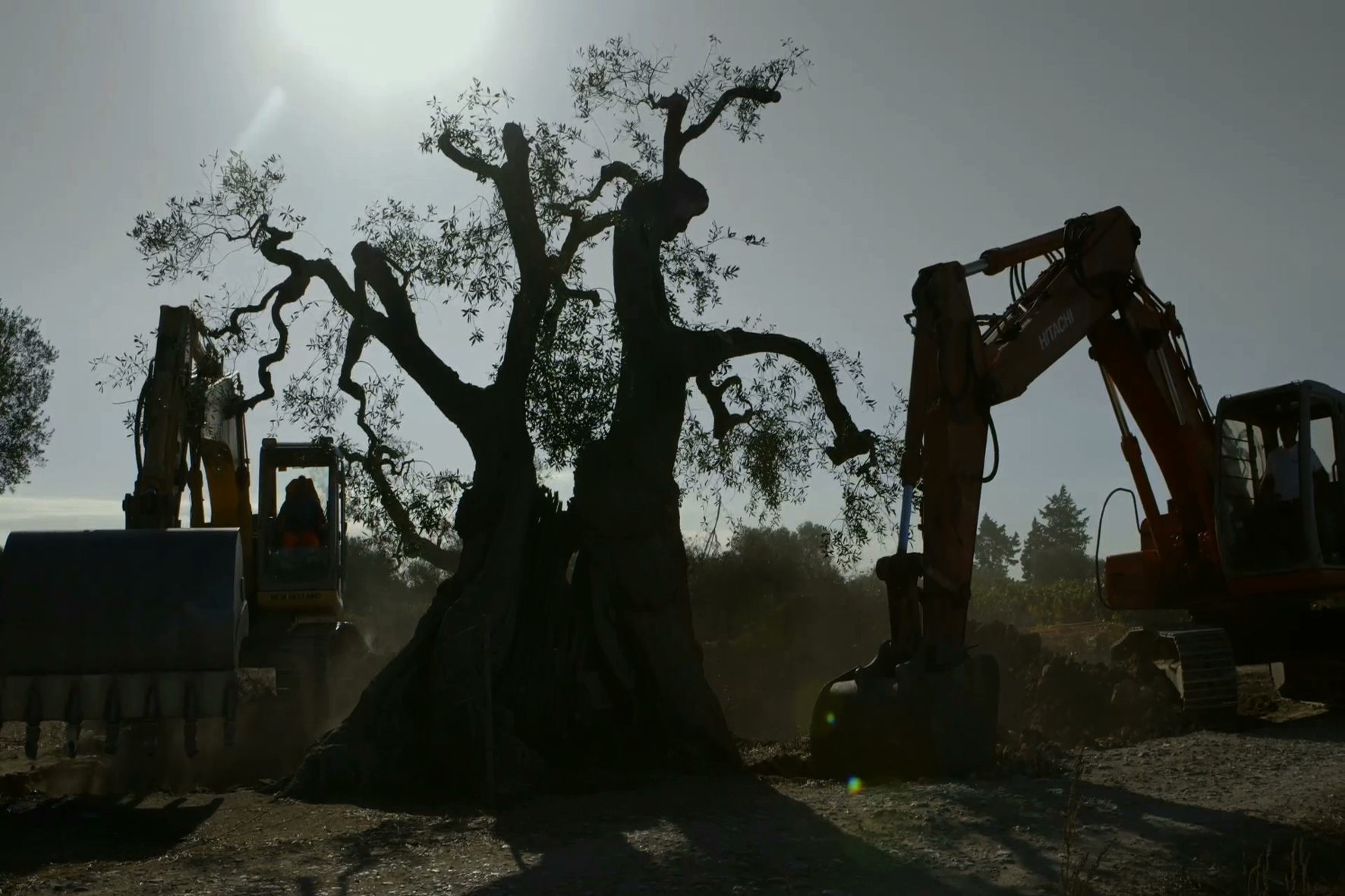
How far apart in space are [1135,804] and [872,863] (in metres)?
2.78

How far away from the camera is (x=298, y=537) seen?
56.5 feet

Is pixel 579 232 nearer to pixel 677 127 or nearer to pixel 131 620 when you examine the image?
pixel 677 127

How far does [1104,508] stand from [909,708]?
5616mm

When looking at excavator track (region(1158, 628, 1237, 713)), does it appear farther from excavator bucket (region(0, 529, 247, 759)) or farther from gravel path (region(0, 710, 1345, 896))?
excavator bucket (region(0, 529, 247, 759))

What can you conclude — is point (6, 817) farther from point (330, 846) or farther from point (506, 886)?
point (506, 886)

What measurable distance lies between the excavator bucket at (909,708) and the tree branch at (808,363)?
242 cm

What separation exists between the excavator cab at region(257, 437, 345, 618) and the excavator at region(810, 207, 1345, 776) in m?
7.69

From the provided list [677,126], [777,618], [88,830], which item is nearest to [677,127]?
[677,126]

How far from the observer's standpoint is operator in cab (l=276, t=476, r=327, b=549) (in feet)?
56.3

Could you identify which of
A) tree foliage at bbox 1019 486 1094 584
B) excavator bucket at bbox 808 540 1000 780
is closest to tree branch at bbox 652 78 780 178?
excavator bucket at bbox 808 540 1000 780

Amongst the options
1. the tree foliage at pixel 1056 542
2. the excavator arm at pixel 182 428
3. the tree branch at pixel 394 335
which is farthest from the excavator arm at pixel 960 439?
the tree foliage at pixel 1056 542

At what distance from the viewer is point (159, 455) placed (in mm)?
13391

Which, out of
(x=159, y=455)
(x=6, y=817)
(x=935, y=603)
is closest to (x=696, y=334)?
(x=935, y=603)

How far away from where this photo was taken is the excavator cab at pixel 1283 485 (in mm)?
14664
